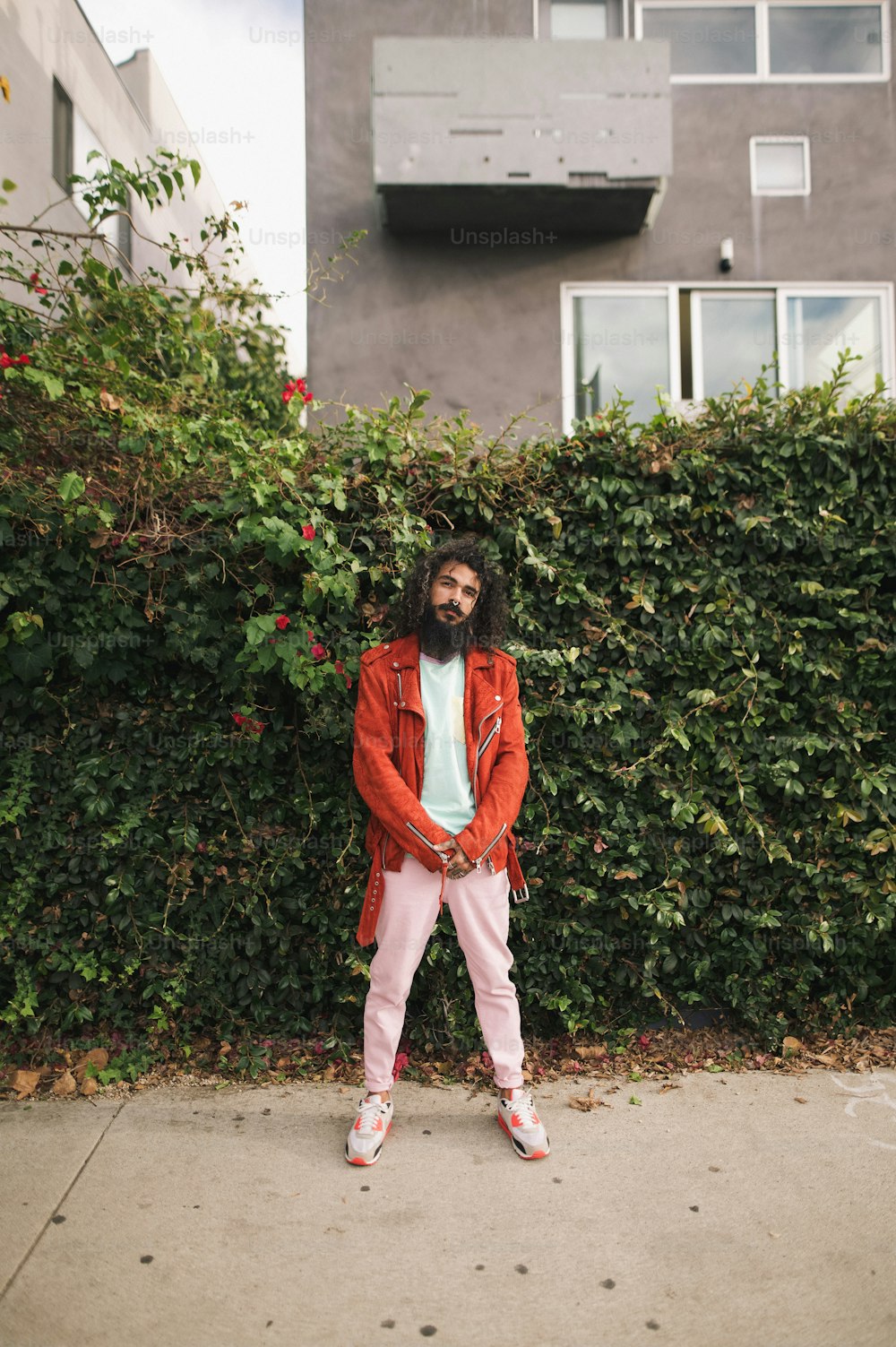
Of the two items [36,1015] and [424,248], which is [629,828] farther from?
[424,248]

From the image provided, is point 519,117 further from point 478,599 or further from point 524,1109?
point 524,1109

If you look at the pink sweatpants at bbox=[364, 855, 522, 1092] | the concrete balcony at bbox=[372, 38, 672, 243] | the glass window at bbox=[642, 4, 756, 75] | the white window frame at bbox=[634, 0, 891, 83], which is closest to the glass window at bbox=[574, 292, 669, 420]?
the concrete balcony at bbox=[372, 38, 672, 243]

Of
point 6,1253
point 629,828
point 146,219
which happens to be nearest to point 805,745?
point 629,828

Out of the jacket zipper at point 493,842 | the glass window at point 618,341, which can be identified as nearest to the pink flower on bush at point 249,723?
the jacket zipper at point 493,842

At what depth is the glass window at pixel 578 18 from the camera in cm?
845

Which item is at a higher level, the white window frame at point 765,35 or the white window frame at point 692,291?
the white window frame at point 765,35

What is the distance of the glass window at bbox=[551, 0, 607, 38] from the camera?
845 cm

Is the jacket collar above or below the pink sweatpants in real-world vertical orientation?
above

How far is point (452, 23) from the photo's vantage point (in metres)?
8.15

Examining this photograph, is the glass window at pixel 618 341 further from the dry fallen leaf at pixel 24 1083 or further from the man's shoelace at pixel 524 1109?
the dry fallen leaf at pixel 24 1083

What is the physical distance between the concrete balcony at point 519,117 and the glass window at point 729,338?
4.21ft

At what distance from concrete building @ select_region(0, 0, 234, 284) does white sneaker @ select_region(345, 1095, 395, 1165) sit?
626 cm

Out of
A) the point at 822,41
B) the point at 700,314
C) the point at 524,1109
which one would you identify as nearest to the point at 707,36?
the point at 822,41

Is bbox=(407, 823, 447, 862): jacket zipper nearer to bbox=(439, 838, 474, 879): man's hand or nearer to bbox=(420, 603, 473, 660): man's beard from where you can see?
bbox=(439, 838, 474, 879): man's hand
